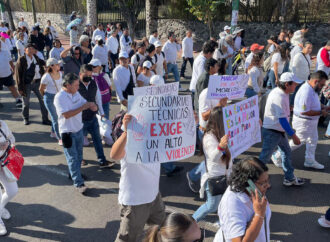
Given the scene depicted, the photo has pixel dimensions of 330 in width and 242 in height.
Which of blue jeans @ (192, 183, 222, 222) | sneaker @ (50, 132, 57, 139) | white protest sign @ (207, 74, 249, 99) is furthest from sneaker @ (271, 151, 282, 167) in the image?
sneaker @ (50, 132, 57, 139)

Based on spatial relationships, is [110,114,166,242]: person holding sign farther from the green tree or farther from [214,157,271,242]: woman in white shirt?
the green tree

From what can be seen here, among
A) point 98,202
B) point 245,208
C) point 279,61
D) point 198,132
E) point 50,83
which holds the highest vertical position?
point 279,61

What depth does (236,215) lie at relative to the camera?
264cm

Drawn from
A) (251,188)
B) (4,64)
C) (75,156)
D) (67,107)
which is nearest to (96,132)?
(75,156)

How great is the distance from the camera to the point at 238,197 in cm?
270

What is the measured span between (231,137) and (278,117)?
146 centimetres

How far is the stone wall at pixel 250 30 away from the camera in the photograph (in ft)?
60.5

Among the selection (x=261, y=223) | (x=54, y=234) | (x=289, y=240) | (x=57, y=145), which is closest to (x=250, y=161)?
(x=261, y=223)

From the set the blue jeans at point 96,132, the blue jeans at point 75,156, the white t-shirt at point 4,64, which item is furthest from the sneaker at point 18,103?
the blue jeans at point 75,156

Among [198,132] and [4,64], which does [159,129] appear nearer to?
[198,132]

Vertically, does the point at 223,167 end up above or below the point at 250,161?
below

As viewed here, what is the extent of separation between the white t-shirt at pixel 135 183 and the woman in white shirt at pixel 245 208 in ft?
2.97

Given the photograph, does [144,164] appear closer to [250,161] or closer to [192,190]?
[250,161]

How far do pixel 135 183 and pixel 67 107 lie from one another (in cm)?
223
